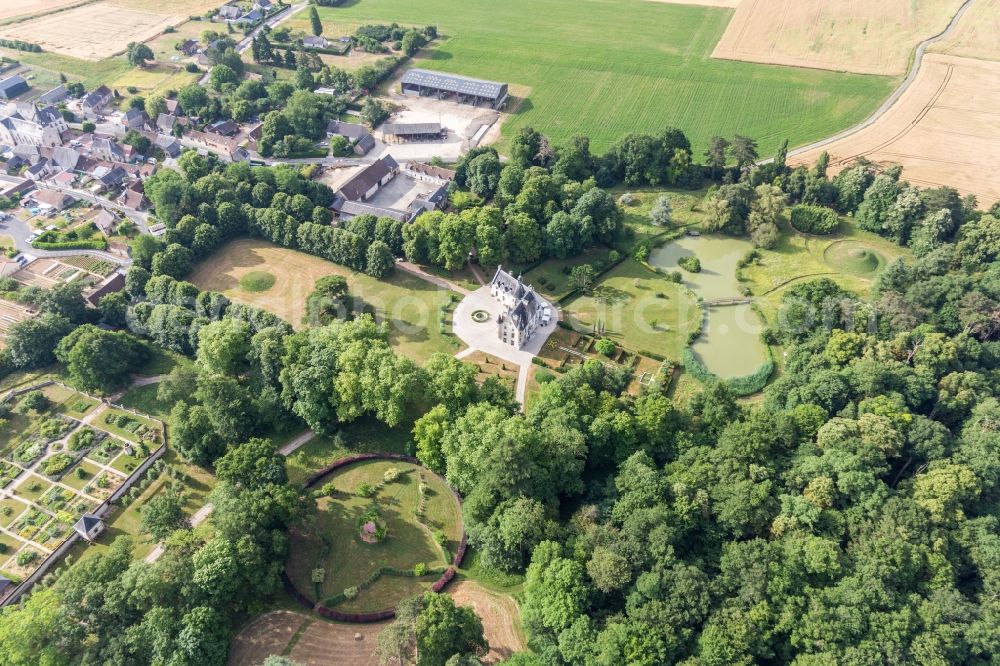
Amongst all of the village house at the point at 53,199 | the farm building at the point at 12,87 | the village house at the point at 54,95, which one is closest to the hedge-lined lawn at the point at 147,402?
the village house at the point at 53,199

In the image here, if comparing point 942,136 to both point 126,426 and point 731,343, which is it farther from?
point 126,426

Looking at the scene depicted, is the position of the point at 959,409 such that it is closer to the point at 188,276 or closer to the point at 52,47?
the point at 188,276

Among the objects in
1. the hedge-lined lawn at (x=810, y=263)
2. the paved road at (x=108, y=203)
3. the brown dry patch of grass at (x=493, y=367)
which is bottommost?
the brown dry patch of grass at (x=493, y=367)

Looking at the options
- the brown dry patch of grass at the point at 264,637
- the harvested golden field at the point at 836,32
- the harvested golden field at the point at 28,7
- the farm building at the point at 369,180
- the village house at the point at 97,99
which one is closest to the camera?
the brown dry patch of grass at the point at 264,637

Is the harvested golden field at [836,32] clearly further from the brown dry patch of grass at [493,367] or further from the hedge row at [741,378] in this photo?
the brown dry patch of grass at [493,367]

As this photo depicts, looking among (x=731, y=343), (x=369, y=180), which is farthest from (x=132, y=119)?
(x=731, y=343)

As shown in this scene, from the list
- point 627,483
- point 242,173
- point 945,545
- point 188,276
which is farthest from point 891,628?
point 242,173

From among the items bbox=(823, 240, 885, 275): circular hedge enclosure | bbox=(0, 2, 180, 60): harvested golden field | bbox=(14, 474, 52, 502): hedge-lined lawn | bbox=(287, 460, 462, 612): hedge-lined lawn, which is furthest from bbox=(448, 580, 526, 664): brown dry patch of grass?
bbox=(0, 2, 180, 60): harvested golden field
